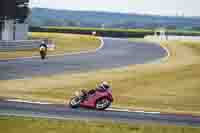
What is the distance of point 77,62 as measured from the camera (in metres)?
37.3

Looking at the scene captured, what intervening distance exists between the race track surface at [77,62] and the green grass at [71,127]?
40.5ft

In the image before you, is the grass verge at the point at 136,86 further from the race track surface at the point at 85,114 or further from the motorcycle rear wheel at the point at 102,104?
the race track surface at the point at 85,114

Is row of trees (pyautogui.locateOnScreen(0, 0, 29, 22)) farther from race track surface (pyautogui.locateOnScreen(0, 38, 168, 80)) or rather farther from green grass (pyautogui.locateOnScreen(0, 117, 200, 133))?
green grass (pyautogui.locateOnScreen(0, 117, 200, 133))

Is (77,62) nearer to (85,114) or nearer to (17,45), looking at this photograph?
(17,45)

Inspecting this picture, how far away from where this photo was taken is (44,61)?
36.8 metres

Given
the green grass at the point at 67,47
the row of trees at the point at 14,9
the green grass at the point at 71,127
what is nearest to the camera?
the green grass at the point at 71,127

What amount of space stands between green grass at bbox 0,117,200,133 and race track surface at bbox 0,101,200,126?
3.35ft

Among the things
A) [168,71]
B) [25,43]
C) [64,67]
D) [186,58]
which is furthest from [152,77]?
[25,43]

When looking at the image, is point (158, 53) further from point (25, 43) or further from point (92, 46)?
point (25, 43)

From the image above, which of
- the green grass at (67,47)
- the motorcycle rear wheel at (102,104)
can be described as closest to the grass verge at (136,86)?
the motorcycle rear wheel at (102,104)

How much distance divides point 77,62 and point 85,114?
1863 cm

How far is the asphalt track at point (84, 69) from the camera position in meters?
18.6

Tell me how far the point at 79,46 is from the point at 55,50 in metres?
6.38

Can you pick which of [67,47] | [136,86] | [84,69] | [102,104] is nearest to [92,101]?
[102,104]
